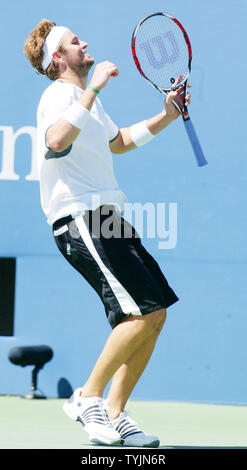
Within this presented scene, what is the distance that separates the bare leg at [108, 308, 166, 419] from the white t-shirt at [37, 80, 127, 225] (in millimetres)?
530

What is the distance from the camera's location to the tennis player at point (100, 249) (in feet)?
10.8

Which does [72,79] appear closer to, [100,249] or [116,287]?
[100,249]

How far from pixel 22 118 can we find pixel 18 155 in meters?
0.20

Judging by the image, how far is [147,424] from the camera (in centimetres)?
407

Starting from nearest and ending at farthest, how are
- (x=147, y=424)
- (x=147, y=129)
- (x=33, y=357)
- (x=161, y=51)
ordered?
(x=147, y=129) < (x=161, y=51) < (x=147, y=424) < (x=33, y=357)

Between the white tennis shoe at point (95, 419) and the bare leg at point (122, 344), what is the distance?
37 millimetres

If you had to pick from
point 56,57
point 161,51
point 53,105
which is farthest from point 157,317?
point 161,51

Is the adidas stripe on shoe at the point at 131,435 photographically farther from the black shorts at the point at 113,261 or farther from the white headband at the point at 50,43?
the white headband at the point at 50,43

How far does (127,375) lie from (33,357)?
1.39 m

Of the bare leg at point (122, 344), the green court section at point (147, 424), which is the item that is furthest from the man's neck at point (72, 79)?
the green court section at point (147, 424)

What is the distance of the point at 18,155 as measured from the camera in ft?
16.0
